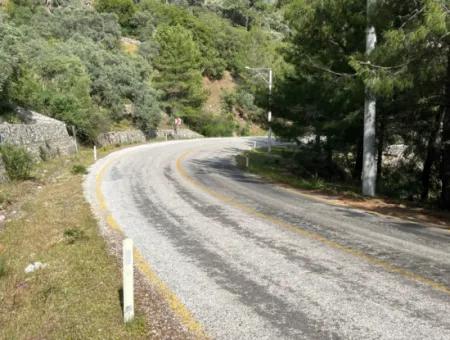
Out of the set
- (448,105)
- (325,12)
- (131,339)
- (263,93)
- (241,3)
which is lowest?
(131,339)

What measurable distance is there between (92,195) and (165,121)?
41.0 metres

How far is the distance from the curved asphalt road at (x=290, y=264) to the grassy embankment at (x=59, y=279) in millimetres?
882

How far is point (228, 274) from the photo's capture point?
711 cm

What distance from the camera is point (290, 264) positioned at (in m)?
7.52

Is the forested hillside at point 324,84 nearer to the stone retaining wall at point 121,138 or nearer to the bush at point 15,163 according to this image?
the stone retaining wall at point 121,138

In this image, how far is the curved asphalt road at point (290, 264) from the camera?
17.8 feet

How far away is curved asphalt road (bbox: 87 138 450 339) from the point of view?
5418mm

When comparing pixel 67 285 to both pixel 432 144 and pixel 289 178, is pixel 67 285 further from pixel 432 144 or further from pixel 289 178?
pixel 289 178

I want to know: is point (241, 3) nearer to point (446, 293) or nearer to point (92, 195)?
point (92, 195)

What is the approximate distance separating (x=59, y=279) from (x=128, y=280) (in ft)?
7.52

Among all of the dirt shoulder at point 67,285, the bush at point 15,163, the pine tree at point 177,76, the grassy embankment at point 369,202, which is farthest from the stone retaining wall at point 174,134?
the dirt shoulder at point 67,285

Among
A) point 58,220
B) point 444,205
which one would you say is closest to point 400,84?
point 444,205

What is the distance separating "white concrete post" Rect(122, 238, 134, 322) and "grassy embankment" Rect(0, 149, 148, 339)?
134mm

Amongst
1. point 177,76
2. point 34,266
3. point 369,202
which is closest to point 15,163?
point 34,266
